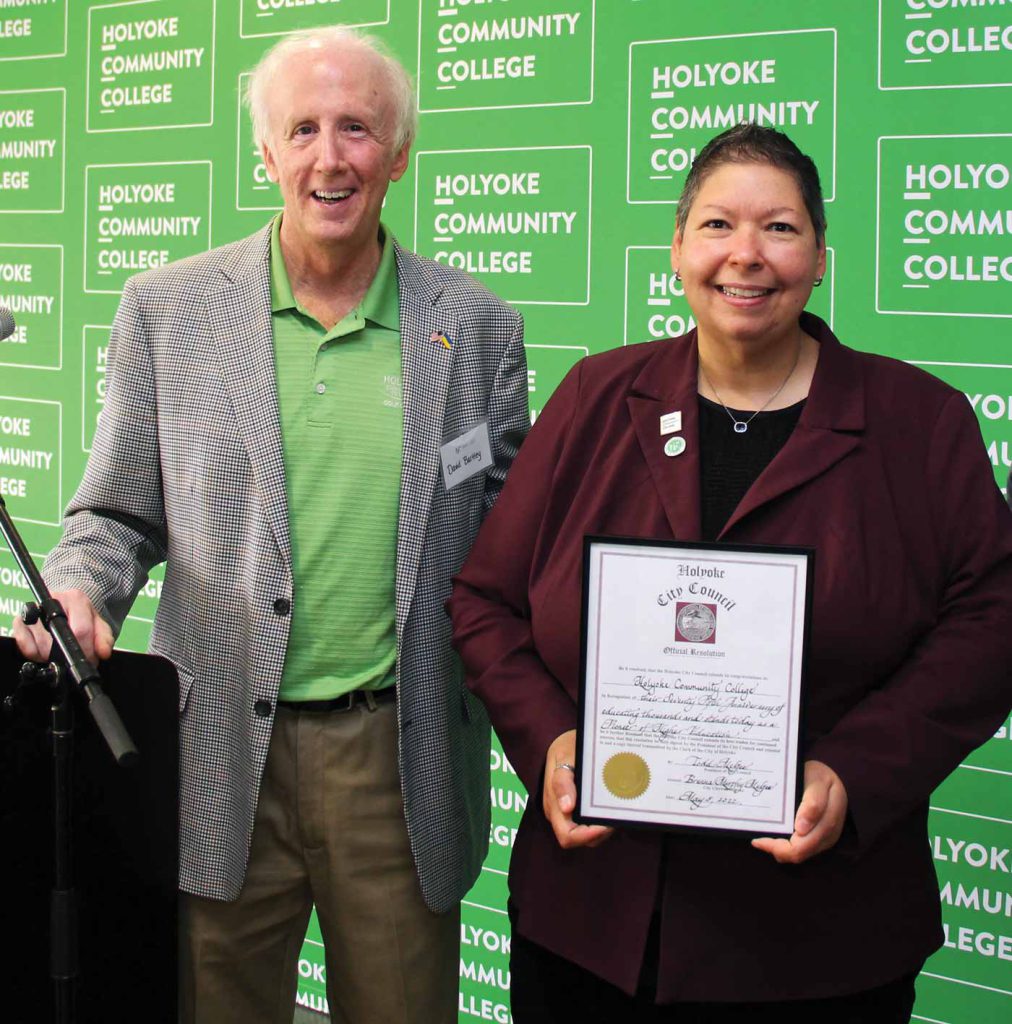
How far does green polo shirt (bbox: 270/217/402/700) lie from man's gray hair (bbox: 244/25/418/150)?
0.32 meters

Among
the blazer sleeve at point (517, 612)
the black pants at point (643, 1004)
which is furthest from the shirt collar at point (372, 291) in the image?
the black pants at point (643, 1004)

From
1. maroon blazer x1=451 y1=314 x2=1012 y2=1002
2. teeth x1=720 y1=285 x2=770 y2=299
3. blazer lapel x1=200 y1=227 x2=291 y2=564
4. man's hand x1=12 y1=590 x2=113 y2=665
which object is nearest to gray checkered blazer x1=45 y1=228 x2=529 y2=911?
blazer lapel x1=200 y1=227 x2=291 y2=564

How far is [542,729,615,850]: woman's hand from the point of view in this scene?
5.12 feet

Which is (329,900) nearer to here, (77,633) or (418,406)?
(77,633)

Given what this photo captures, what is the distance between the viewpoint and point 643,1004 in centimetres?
165

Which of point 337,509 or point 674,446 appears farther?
point 337,509

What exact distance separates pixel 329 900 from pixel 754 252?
1.19 m

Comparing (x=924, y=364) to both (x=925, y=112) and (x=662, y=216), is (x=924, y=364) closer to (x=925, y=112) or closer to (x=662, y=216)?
(x=925, y=112)

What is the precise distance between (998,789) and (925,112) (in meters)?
1.36

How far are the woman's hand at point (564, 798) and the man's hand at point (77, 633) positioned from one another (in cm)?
58

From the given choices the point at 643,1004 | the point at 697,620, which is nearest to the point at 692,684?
the point at 697,620

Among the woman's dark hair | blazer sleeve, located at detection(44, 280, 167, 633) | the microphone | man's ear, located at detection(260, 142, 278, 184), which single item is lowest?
blazer sleeve, located at detection(44, 280, 167, 633)

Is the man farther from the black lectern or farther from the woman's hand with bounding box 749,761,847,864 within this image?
the woman's hand with bounding box 749,761,847,864

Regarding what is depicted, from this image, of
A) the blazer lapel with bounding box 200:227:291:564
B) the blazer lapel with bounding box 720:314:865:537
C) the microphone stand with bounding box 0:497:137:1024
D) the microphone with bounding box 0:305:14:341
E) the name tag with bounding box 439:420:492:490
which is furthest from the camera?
the name tag with bounding box 439:420:492:490
